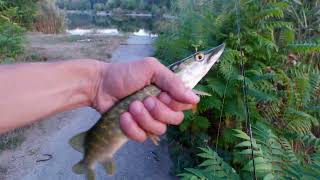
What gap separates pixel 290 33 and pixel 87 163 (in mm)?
3874

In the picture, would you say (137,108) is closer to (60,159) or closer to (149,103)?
(149,103)

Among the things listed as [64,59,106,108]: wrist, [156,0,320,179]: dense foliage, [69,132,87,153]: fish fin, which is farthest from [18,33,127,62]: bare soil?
[69,132,87,153]: fish fin

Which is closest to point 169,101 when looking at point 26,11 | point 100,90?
point 100,90

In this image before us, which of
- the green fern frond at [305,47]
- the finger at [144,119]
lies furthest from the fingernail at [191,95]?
the green fern frond at [305,47]

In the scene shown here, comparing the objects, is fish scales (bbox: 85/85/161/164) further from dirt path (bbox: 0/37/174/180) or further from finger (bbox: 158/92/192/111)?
dirt path (bbox: 0/37/174/180)

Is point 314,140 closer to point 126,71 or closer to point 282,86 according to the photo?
point 282,86

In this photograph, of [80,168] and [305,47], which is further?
[305,47]

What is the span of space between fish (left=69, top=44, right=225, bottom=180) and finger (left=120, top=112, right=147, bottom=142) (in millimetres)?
26

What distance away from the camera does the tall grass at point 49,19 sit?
82.7ft

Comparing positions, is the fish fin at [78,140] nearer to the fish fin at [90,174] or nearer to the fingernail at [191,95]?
the fish fin at [90,174]

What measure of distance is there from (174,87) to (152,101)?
0.14m

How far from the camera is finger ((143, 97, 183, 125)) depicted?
232cm

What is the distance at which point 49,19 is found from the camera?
26031 mm

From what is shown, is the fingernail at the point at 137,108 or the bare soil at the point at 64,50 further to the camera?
the bare soil at the point at 64,50
